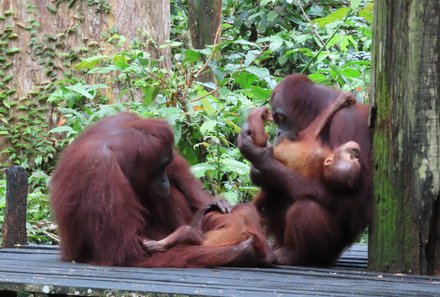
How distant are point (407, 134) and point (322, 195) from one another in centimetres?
59

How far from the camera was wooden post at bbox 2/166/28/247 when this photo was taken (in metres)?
4.39

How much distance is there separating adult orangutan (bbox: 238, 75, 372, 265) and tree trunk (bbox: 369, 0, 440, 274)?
0.28 metres

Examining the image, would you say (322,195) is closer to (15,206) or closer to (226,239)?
(226,239)

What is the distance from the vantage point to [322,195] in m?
3.68

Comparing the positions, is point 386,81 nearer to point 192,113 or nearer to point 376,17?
point 376,17

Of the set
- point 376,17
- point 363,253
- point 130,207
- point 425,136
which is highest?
point 376,17

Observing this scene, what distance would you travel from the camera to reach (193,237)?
3.62 m

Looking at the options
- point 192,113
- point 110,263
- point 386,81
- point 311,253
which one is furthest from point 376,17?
point 192,113

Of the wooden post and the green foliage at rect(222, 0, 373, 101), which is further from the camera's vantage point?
the green foliage at rect(222, 0, 373, 101)

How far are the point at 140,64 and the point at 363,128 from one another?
2408 millimetres

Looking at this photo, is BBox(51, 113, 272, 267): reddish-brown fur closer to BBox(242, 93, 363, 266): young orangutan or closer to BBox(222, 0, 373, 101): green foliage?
BBox(242, 93, 363, 266): young orangutan

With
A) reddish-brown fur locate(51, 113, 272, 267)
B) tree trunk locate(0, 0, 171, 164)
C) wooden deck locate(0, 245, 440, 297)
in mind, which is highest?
tree trunk locate(0, 0, 171, 164)

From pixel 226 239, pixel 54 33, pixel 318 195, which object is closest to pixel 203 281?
pixel 226 239

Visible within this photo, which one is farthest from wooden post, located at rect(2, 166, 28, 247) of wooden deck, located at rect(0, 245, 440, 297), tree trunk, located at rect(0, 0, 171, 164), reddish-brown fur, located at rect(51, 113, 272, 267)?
tree trunk, located at rect(0, 0, 171, 164)
